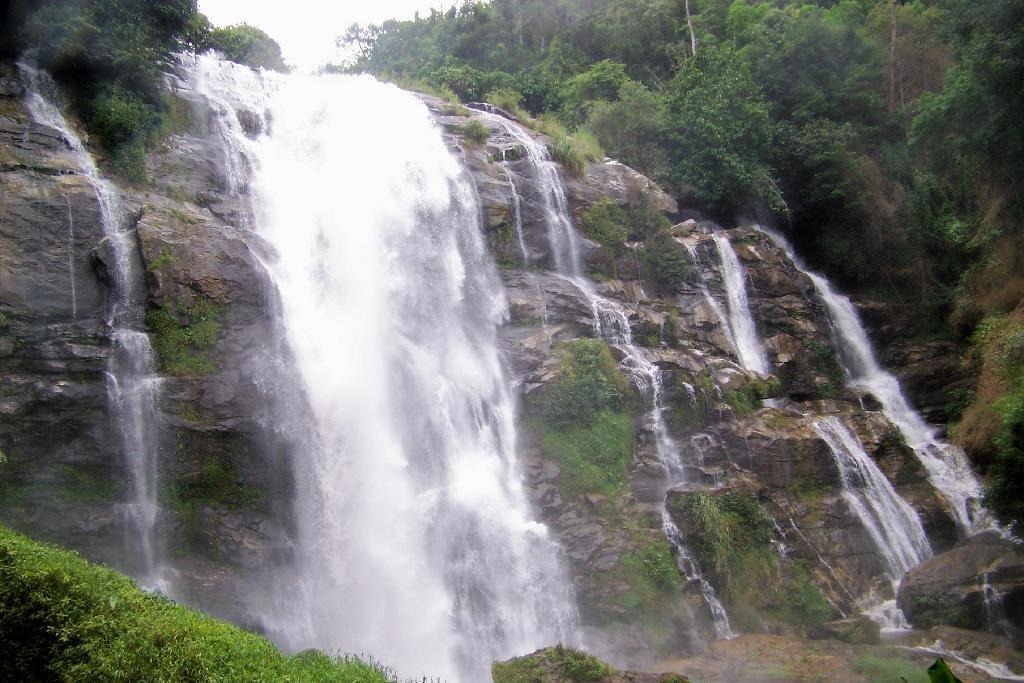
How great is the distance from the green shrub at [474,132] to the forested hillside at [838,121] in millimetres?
2646

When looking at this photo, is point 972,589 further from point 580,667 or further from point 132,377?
point 132,377

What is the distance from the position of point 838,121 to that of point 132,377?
26.0 meters

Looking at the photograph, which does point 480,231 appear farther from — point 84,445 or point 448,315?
point 84,445

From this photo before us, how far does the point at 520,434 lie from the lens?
17.1 meters

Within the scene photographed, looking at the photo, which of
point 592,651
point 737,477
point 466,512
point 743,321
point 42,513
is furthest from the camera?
point 743,321

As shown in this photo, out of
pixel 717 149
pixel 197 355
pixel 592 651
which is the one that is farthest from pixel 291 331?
pixel 717 149

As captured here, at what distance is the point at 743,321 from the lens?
Answer: 2233cm

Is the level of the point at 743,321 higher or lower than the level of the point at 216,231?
lower

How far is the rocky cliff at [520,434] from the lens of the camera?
13.0m

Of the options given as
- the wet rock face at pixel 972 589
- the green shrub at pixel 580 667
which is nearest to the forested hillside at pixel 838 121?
the wet rock face at pixel 972 589

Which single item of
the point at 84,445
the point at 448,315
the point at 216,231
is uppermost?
the point at 216,231

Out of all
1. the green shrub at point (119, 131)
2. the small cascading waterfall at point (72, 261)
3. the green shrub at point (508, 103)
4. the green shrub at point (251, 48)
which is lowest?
the small cascading waterfall at point (72, 261)

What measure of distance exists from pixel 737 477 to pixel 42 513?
13345mm

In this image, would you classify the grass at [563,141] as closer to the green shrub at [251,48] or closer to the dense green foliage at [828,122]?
the dense green foliage at [828,122]
